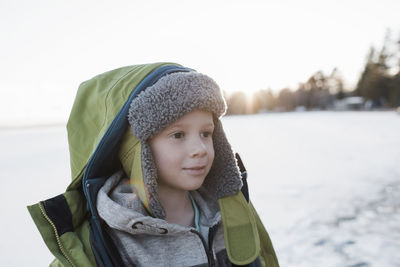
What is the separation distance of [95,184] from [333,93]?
163 feet

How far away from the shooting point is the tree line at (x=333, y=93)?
101 ft

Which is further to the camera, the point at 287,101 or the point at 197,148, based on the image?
the point at 287,101

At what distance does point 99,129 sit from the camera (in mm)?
1009

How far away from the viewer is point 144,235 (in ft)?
3.21

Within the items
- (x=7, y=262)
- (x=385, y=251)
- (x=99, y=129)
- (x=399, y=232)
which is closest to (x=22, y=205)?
(x=7, y=262)

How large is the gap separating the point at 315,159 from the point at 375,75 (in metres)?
30.6

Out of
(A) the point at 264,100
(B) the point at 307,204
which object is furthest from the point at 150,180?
(A) the point at 264,100

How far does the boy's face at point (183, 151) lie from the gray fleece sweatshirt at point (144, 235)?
136 mm

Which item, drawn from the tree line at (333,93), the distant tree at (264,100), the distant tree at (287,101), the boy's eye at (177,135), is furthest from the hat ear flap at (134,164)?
the distant tree at (287,101)

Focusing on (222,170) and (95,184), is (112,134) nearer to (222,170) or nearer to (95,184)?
(95,184)

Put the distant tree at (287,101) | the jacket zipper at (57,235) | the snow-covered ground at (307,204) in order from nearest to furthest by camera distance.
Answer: the jacket zipper at (57,235)
the snow-covered ground at (307,204)
the distant tree at (287,101)

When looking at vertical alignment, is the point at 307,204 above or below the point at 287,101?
above

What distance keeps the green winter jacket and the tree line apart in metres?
26.0

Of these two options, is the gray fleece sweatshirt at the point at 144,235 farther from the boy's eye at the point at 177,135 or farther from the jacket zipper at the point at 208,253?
the boy's eye at the point at 177,135
